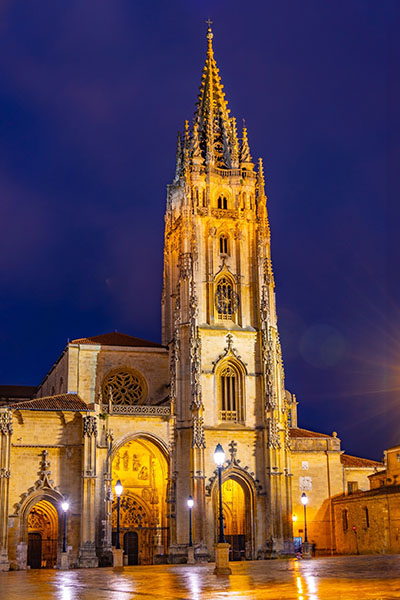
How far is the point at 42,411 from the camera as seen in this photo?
44.1 m

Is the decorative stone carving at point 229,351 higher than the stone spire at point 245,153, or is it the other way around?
the stone spire at point 245,153

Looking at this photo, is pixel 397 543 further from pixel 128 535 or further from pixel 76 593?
pixel 76 593

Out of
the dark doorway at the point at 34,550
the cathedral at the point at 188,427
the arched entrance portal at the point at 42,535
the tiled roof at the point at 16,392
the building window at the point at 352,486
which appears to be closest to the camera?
the cathedral at the point at 188,427

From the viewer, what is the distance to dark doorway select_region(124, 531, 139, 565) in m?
46.7

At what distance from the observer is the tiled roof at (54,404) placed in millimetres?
44156

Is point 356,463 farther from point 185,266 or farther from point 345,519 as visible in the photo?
point 185,266

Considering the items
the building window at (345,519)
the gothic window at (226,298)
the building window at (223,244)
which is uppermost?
the building window at (223,244)

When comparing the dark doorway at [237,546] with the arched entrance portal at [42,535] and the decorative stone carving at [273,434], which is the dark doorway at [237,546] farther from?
the arched entrance portal at [42,535]

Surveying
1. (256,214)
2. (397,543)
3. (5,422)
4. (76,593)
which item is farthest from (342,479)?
(76,593)

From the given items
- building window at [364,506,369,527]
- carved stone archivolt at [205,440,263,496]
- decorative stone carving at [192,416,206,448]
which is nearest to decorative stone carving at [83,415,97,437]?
decorative stone carving at [192,416,206,448]

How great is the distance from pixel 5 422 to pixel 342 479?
77.4 feet

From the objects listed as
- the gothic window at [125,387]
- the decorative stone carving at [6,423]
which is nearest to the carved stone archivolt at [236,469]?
the gothic window at [125,387]

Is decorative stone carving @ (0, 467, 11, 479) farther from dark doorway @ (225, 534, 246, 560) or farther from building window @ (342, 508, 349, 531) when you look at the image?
building window @ (342, 508, 349, 531)

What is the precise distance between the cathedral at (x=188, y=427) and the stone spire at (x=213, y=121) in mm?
143
